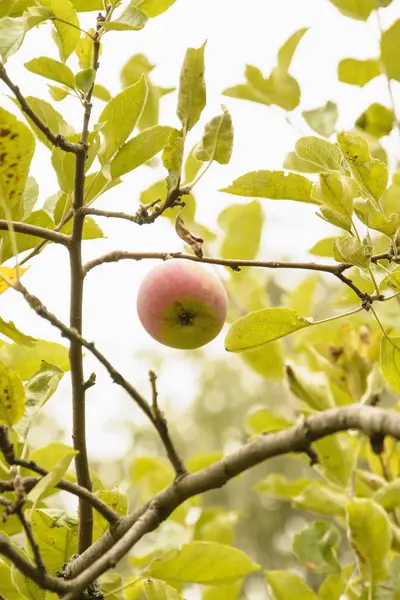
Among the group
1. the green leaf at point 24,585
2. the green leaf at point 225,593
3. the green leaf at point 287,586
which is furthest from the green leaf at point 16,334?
the green leaf at point 225,593

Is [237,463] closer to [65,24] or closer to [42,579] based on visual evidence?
[42,579]

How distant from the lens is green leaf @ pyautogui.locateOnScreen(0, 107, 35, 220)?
0.61 metres

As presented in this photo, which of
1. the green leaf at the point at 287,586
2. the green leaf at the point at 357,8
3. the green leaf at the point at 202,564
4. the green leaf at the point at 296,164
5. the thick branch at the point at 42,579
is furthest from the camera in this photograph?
the green leaf at the point at 357,8

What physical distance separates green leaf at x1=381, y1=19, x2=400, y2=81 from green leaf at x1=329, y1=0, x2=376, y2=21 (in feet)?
0.24

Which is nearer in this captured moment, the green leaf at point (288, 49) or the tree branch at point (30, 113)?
the tree branch at point (30, 113)

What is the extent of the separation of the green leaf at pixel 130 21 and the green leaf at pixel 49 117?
12cm

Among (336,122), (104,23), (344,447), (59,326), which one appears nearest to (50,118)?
(104,23)

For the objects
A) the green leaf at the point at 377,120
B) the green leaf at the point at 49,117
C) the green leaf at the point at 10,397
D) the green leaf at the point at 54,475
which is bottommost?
Answer: the green leaf at the point at 54,475

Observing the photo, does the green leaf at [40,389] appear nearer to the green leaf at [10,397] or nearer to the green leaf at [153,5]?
the green leaf at [10,397]

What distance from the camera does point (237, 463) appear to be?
24.0 inches

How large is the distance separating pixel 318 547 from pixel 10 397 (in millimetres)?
565

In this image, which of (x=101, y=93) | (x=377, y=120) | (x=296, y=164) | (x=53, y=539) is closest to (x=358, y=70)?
(x=377, y=120)

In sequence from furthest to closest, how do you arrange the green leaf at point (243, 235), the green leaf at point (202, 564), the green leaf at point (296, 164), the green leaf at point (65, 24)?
the green leaf at point (243, 235)
the green leaf at point (296, 164)
the green leaf at point (65, 24)
the green leaf at point (202, 564)

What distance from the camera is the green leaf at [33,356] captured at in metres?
0.78
